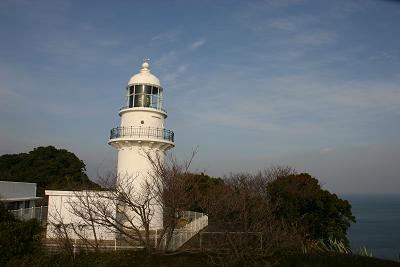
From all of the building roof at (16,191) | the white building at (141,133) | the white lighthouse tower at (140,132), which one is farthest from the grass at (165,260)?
the building roof at (16,191)

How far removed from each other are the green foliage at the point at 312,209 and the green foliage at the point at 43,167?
1886 cm

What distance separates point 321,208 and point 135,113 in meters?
12.3

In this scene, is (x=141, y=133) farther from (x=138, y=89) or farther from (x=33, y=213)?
(x=33, y=213)

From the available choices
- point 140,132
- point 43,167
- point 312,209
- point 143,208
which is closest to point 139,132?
point 140,132

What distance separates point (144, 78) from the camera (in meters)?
19.4

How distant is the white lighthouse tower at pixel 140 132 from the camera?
18.8m

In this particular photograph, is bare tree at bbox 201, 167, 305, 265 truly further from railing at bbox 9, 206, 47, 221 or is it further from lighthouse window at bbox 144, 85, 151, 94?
railing at bbox 9, 206, 47, 221

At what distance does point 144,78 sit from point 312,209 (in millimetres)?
12492

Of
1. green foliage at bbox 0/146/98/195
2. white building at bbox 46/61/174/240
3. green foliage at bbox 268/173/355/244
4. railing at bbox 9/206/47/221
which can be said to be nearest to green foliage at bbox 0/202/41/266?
white building at bbox 46/61/174/240

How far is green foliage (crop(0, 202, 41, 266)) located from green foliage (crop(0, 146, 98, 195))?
75.1 ft

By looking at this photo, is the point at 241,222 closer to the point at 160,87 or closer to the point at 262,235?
the point at 262,235

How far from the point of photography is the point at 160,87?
19906 mm

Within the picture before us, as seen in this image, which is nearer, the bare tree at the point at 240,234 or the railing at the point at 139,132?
the bare tree at the point at 240,234

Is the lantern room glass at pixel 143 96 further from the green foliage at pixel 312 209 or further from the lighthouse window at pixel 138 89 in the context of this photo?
the green foliage at pixel 312 209
